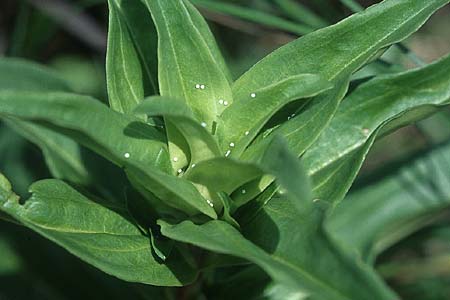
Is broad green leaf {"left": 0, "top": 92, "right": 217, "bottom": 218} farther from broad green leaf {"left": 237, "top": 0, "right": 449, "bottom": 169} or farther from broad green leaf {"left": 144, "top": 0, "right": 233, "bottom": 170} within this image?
broad green leaf {"left": 237, "top": 0, "right": 449, "bottom": 169}

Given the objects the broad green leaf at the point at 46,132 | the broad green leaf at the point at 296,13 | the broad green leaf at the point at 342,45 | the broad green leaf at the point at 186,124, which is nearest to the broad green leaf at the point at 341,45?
the broad green leaf at the point at 342,45

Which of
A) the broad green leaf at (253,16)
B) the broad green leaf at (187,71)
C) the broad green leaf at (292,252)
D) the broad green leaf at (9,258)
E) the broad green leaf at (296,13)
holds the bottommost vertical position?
the broad green leaf at (292,252)

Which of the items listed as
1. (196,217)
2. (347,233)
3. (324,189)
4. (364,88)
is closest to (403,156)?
(347,233)

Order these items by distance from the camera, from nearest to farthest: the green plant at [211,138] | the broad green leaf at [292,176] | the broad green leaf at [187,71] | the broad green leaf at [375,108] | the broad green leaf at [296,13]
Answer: the broad green leaf at [292,176], the green plant at [211,138], the broad green leaf at [187,71], the broad green leaf at [375,108], the broad green leaf at [296,13]


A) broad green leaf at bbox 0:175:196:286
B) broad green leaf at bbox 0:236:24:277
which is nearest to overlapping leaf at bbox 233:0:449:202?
broad green leaf at bbox 0:175:196:286

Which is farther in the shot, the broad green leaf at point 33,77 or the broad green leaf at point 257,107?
the broad green leaf at point 33,77

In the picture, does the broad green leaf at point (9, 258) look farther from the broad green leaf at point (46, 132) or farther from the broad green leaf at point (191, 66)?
the broad green leaf at point (191, 66)
